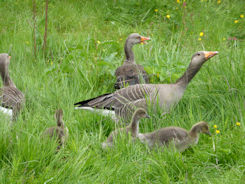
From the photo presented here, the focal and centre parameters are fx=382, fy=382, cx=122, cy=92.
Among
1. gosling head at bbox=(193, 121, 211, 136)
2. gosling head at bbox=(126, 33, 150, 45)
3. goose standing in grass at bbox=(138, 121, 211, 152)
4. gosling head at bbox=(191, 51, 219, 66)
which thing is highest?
gosling head at bbox=(126, 33, 150, 45)

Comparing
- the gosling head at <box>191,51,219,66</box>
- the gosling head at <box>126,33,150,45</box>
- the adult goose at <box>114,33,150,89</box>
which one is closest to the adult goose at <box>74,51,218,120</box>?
the gosling head at <box>191,51,219,66</box>

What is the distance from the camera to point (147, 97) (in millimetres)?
5406

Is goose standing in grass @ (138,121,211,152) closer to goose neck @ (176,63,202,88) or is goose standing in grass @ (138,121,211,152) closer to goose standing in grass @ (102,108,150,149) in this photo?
goose standing in grass @ (102,108,150,149)

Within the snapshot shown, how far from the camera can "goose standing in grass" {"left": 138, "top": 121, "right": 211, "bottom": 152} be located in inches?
176

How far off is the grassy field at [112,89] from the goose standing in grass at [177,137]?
117mm

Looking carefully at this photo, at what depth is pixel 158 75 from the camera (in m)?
6.34

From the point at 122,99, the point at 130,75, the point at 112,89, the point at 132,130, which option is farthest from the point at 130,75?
the point at 132,130

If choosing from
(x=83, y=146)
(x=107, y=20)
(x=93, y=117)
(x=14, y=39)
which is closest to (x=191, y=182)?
(x=83, y=146)

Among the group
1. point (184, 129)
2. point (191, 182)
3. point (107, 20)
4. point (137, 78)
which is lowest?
point (191, 182)

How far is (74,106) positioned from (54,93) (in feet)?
1.43

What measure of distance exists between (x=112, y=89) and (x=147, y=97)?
1.32 metres

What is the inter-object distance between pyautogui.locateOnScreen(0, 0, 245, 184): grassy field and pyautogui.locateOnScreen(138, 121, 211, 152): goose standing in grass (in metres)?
0.12

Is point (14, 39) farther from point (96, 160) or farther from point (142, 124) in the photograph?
point (96, 160)

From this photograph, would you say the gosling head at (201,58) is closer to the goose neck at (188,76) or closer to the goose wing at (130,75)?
the goose neck at (188,76)
